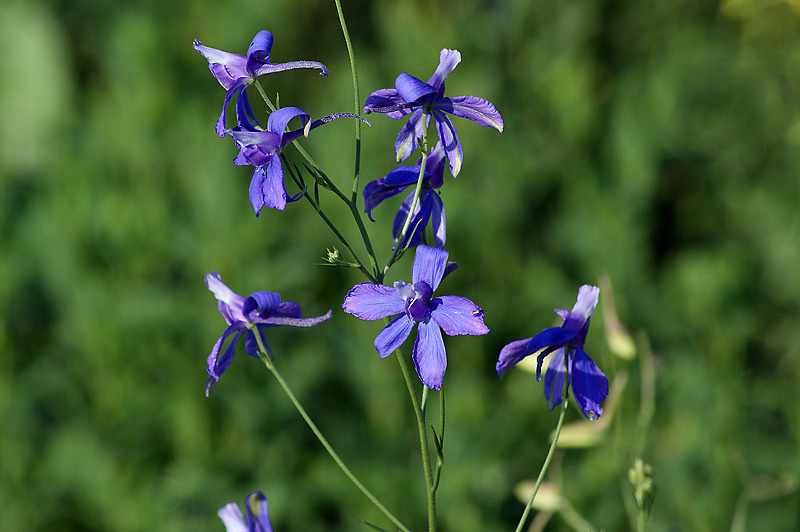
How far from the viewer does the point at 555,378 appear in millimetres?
604

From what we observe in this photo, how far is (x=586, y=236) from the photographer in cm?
197

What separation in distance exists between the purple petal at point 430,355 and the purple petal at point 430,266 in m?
0.03

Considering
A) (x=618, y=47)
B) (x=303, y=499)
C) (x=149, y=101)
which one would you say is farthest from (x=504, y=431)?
(x=618, y=47)

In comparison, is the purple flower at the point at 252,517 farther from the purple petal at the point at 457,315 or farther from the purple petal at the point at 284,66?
the purple petal at the point at 284,66

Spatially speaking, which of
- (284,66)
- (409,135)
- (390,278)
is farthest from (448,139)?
(390,278)

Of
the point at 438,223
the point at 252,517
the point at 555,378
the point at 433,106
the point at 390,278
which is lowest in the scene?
the point at 390,278

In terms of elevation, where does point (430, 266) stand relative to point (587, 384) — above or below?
above

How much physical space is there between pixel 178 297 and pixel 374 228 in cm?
50

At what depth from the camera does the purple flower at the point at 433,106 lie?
0.57m

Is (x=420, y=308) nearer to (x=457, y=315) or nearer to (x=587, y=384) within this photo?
(x=457, y=315)

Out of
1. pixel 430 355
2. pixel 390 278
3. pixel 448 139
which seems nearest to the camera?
pixel 430 355

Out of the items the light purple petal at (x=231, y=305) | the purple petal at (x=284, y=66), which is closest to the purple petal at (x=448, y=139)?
the purple petal at (x=284, y=66)

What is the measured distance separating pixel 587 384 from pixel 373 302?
181 millimetres

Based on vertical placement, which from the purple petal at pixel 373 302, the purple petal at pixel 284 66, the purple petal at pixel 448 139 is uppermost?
the purple petal at pixel 284 66
